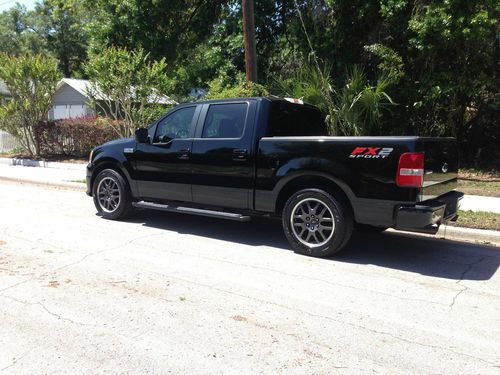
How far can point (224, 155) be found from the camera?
6461 mm

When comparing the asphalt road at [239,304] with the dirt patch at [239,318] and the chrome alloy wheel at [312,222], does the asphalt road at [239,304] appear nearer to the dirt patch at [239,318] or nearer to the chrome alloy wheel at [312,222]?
the dirt patch at [239,318]

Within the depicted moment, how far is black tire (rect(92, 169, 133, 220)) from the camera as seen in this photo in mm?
7707

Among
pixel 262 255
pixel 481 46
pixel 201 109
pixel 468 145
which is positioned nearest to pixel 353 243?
pixel 262 255

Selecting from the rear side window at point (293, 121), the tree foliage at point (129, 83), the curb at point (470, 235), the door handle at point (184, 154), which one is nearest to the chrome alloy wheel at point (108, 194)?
the door handle at point (184, 154)

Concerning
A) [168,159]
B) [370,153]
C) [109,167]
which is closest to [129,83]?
[109,167]

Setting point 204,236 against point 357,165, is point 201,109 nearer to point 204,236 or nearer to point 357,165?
point 204,236

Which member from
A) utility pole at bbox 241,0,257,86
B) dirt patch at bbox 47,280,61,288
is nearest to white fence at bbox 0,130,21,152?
utility pole at bbox 241,0,257,86

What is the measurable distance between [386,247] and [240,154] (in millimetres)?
2326

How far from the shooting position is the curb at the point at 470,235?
6.77 m

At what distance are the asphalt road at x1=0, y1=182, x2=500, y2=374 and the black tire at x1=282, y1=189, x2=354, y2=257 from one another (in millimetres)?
209

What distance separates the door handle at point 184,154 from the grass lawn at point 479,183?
246 inches

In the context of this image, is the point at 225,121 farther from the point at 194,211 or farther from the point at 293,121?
the point at 194,211

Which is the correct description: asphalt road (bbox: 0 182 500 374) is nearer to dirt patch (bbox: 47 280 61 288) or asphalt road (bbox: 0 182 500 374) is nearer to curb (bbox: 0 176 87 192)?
dirt patch (bbox: 47 280 61 288)

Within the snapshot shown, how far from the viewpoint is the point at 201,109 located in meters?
6.89
